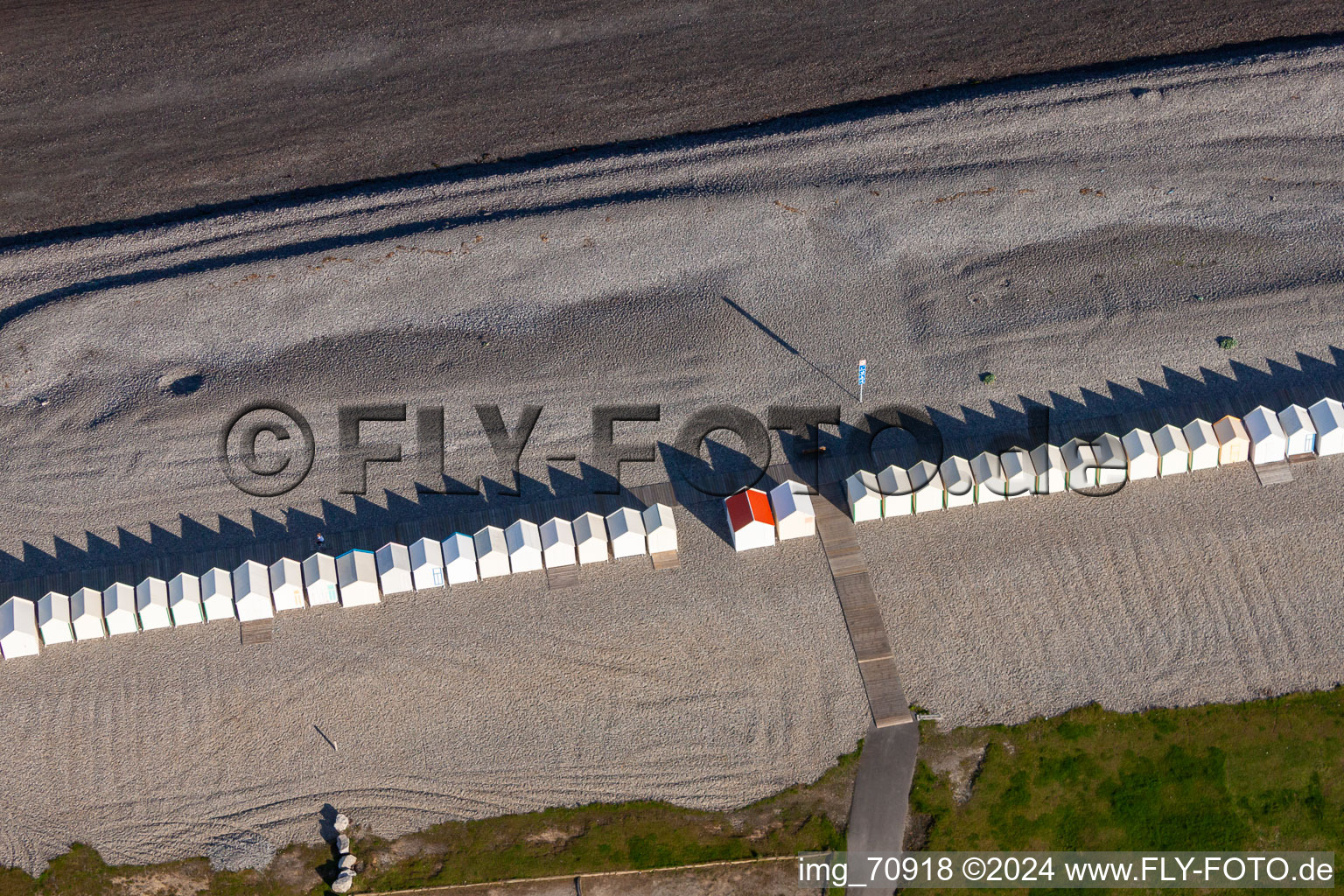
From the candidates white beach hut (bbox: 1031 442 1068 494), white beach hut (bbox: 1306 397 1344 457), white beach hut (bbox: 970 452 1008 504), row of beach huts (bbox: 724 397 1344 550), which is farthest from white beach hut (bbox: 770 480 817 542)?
white beach hut (bbox: 1306 397 1344 457)

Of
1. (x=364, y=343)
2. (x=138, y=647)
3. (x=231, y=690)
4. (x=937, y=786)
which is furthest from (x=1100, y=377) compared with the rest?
(x=138, y=647)

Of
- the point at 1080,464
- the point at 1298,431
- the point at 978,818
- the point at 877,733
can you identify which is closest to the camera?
the point at 978,818

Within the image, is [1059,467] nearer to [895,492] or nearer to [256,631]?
[895,492]

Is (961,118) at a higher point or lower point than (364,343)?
higher

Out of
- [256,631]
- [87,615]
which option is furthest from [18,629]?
[256,631]

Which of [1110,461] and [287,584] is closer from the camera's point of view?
[287,584]

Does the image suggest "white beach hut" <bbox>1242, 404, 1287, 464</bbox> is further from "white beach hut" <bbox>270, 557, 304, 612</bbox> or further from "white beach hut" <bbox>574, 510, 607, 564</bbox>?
"white beach hut" <bbox>270, 557, 304, 612</bbox>

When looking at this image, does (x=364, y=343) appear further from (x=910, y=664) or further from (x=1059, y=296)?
(x=1059, y=296)
